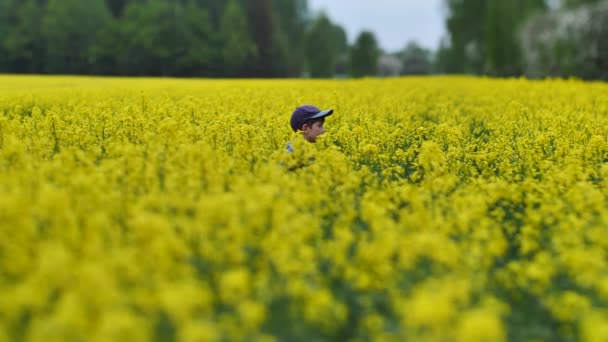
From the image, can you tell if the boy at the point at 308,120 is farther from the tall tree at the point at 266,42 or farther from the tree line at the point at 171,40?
the tall tree at the point at 266,42

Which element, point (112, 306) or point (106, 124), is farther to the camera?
point (106, 124)

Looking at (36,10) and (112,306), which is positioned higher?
(36,10)

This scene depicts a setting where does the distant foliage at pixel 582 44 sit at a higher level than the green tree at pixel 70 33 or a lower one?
lower

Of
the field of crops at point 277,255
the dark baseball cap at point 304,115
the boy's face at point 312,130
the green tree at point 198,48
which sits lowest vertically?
the field of crops at point 277,255

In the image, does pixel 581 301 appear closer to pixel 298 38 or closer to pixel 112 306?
pixel 112 306

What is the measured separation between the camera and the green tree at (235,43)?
54.5m

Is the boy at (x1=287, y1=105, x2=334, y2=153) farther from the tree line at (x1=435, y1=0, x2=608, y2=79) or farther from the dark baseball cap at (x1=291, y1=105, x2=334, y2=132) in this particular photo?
the tree line at (x1=435, y1=0, x2=608, y2=79)

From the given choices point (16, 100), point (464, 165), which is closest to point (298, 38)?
point (16, 100)

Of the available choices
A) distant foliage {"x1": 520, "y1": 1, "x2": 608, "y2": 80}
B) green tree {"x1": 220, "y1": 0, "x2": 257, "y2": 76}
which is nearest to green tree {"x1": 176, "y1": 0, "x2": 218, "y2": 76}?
green tree {"x1": 220, "y1": 0, "x2": 257, "y2": 76}

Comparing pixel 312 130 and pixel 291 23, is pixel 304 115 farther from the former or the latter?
pixel 291 23

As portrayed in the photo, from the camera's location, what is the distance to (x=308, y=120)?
308 inches

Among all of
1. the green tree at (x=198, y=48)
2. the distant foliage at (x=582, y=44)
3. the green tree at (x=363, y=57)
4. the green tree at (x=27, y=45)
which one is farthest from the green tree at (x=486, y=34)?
the green tree at (x=27, y=45)

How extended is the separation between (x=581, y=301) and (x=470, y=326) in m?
1.20

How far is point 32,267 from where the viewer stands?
3889mm
